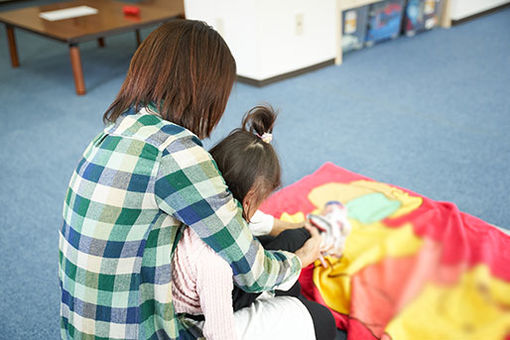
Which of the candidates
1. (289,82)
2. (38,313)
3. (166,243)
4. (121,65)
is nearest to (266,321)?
(166,243)

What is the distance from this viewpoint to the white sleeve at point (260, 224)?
1.37 meters

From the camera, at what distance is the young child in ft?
2.90

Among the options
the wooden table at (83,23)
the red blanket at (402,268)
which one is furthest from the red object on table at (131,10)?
the red blanket at (402,268)

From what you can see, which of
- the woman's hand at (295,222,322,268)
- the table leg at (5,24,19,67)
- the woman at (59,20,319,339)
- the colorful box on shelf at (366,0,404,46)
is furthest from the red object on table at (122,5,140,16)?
the woman at (59,20,319,339)

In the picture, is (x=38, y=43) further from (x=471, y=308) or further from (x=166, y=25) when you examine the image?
(x=471, y=308)

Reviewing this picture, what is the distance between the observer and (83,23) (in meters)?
3.16

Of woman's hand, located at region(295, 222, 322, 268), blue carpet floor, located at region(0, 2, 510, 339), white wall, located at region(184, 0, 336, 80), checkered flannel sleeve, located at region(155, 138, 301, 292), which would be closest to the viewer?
checkered flannel sleeve, located at region(155, 138, 301, 292)

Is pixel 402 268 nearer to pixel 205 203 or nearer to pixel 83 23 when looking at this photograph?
pixel 205 203

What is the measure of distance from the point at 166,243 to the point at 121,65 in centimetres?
279

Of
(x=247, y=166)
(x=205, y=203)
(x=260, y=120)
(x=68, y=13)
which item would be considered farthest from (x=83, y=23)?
(x=205, y=203)

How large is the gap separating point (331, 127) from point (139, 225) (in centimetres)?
172

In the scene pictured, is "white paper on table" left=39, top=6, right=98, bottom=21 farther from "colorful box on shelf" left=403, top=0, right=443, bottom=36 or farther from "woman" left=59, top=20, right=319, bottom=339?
"woman" left=59, top=20, right=319, bottom=339

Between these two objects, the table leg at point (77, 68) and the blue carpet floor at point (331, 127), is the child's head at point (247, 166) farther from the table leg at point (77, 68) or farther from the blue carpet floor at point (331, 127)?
the table leg at point (77, 68)

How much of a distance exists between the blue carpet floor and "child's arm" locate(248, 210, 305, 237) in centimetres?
58
